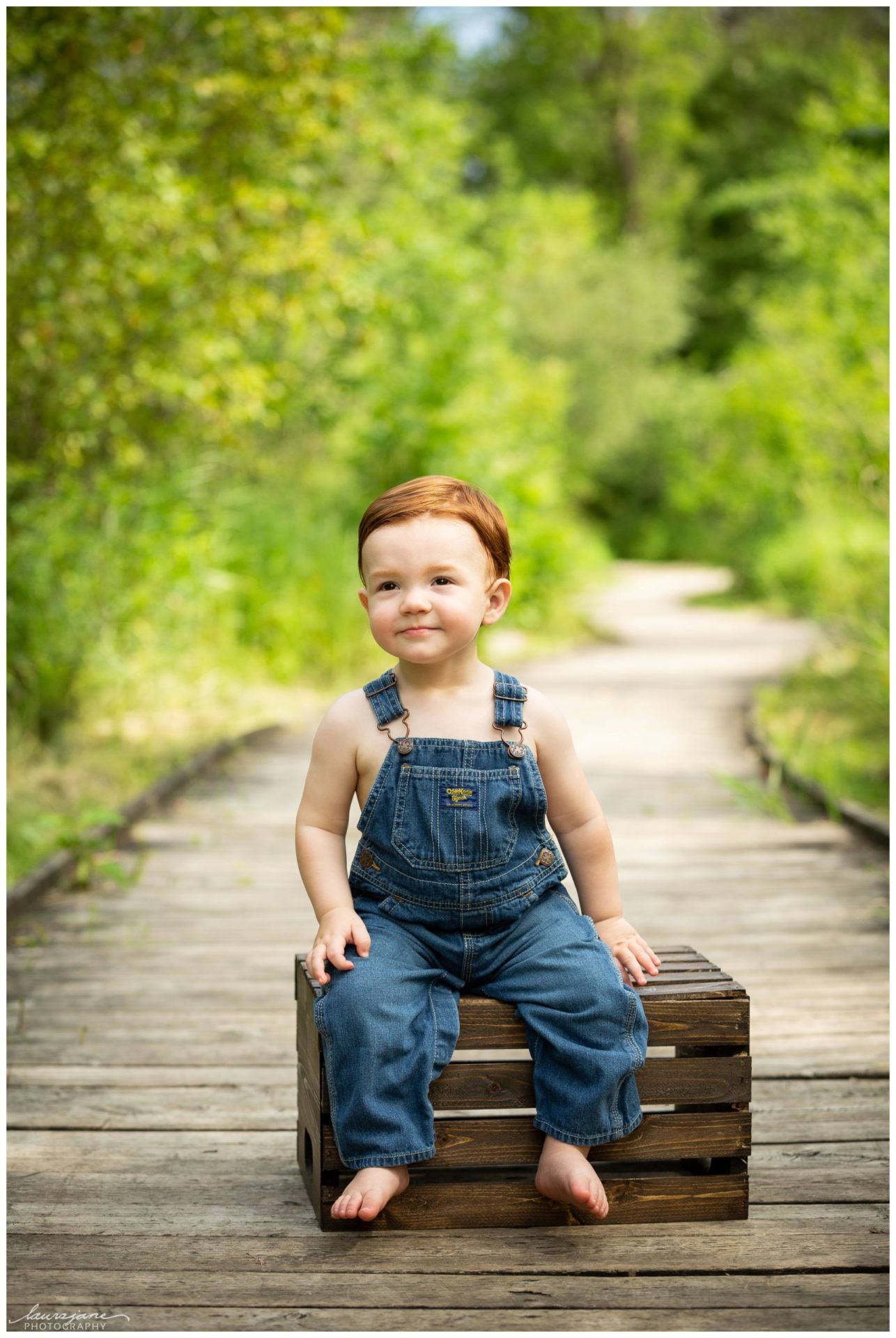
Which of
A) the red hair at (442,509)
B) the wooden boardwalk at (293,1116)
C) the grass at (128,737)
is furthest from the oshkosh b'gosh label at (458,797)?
the grass at (128,737)

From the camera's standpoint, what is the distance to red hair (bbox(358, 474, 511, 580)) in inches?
104

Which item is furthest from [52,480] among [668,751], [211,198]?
[668,751]

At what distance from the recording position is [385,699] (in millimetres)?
2715

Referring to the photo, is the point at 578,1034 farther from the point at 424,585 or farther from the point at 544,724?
the point at 424,585

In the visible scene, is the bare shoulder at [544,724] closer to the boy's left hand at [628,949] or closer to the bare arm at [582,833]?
the bare arm at [582,833]

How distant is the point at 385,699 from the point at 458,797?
24 centimetres

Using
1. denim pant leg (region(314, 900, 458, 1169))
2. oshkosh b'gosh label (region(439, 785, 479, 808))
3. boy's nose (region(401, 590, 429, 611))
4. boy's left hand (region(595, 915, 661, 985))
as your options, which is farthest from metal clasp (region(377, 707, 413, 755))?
boy's left hand (region(595, 915, 661, 985))

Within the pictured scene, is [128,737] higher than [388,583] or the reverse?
the reverse

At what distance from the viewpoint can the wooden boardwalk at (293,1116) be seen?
2.30 m

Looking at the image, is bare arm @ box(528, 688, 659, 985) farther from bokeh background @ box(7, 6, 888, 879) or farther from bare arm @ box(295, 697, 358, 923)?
bokeh background @ box(7, 6, 888, 879)

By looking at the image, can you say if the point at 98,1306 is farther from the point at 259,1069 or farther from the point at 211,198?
the point at 211,198

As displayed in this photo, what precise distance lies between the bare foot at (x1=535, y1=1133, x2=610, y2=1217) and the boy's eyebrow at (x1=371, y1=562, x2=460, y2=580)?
1.04m

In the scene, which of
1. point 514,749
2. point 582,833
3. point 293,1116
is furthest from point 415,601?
point 293,1116

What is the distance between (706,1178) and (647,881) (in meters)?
2.90
